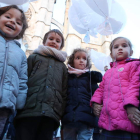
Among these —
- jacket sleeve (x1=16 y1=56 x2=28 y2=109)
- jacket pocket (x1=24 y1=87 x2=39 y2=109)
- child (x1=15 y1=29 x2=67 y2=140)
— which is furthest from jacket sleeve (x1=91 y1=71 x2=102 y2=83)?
jacket sleeve (x1=16 y1=56 x2=28 y2=109)

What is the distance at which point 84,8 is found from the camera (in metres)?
2.09

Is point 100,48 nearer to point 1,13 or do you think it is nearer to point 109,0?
point 109,0

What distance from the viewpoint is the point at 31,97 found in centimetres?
119

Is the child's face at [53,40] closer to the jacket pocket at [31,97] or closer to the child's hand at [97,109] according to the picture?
the jacket pocket at [31,97]

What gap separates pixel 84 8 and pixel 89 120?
5.57 feet

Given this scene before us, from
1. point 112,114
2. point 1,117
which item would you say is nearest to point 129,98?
point 112,114

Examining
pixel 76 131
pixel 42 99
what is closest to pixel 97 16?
pixel 42 99

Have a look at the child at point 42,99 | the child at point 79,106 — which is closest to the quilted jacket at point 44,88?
the child at point 42,99

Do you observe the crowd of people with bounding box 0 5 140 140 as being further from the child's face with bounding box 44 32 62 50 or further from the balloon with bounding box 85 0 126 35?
the balloon with bounding box 85 0 126 35

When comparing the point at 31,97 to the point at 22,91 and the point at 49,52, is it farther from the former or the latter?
the point at 49,52

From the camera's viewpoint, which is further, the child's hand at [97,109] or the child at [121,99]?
the child's hand at [97,109]

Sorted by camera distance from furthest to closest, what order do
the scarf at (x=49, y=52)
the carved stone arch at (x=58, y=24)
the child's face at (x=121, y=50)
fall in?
1. the carved stone arch at (x=58, y=24)
2. the scarf at (x=49, y=52)
3. the child's face at (x=121, y=50)

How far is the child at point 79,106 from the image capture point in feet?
4.73

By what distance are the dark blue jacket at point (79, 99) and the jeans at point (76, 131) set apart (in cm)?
11
